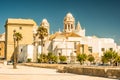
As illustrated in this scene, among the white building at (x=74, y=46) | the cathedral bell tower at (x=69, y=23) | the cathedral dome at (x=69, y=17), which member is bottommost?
the white building at (x=74, y=46)

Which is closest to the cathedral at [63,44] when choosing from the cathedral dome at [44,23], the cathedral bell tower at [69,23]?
the cathedral bell tower at [69,23]

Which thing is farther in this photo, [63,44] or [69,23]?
[69,23]

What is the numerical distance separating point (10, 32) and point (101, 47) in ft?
122

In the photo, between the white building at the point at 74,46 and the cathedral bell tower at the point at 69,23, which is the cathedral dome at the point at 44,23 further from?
the white building at the point at 74,46

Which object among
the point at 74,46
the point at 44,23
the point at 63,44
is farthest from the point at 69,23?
the point at 63,44

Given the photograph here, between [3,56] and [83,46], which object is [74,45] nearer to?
Result: [83,46]

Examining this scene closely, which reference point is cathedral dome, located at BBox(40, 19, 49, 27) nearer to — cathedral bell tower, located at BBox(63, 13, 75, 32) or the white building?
cathedral bell tower, located at BBox(63, 13, 75, 32)

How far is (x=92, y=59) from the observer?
91312 mm

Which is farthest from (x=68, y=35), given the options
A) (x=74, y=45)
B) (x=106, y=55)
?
(x=106, y=55)

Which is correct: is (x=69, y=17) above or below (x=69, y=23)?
above

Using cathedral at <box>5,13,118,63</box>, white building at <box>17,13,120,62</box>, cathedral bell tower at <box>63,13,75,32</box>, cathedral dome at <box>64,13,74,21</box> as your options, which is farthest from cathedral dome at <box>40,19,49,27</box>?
white building at <box>17,13,120,62</box>

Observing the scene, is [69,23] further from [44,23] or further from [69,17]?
[44,23]

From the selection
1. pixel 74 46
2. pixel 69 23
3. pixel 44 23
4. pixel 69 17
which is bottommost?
pixel 74 46

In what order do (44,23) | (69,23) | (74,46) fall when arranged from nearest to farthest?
1. (74,46)
2. (69,23)
3. (44,23)
